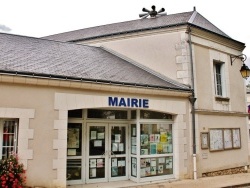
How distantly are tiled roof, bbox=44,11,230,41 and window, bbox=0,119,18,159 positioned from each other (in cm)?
671

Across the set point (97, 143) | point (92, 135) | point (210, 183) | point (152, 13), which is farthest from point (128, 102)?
point (152, 13)

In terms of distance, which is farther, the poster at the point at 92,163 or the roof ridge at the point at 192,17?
the roof ridge at the point at 192,17

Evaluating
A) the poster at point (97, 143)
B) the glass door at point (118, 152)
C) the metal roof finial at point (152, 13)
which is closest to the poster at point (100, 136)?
the poster at point (97, 143)

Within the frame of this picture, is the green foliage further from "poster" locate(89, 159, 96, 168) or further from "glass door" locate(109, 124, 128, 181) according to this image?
"glass door" locate(109, 124, 128, 181)

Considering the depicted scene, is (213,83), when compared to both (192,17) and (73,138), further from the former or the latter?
(73,138)

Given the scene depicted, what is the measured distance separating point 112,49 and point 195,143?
17.8 feet

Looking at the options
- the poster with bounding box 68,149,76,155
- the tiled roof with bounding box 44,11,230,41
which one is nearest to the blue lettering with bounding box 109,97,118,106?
the poster with bounding box 68,149,76,155

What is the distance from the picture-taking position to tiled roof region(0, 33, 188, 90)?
25.1 feet

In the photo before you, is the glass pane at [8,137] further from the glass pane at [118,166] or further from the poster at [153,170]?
the poster at [153,170]

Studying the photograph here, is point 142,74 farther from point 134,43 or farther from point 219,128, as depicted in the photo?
point 219,128

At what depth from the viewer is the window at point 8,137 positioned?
275 inches

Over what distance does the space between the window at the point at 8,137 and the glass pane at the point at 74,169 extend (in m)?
2.00

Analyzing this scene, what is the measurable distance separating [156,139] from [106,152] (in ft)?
5.73

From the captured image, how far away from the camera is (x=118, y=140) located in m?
9.46
